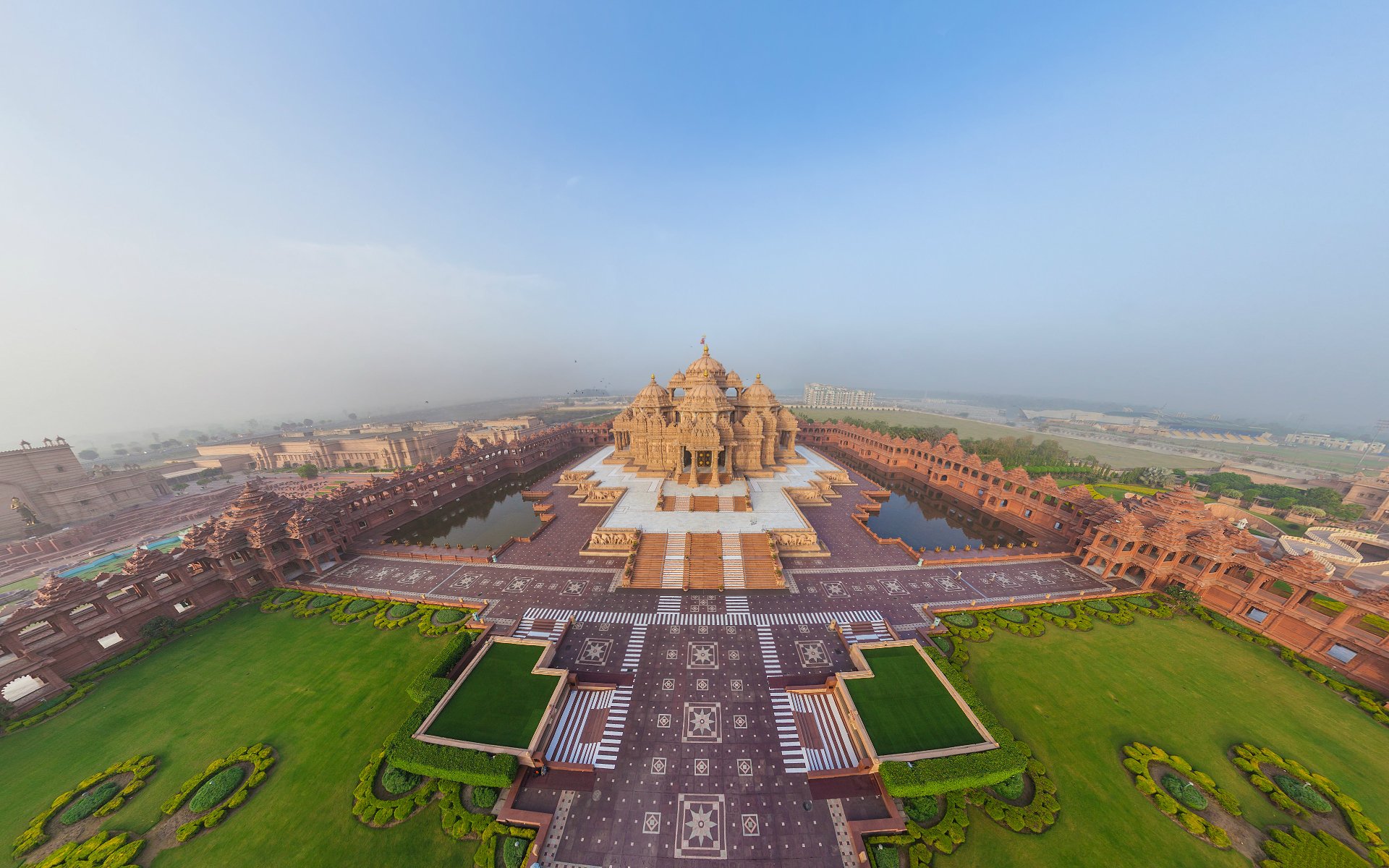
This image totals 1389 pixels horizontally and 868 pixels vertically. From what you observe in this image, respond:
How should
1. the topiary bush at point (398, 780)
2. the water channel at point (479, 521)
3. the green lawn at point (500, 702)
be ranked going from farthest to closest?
1. the water channel at point (479, 521)
2. the green lawn at point (500, 702)
3. the topiary bush at point (398, 780)

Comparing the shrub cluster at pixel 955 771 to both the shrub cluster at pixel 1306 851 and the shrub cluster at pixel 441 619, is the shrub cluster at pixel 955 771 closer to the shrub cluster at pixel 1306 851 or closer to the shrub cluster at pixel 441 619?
the shrub cluster at pixel 1306 851

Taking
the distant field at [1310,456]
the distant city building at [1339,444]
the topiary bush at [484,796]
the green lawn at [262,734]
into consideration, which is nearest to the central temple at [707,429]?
the green lawn at [262,734]

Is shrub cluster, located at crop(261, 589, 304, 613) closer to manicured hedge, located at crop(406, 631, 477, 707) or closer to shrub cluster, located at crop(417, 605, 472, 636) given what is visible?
shrub cluster, located at crop(417, 605, 472, 636)

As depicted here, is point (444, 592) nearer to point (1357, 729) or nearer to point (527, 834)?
point (527, 834)

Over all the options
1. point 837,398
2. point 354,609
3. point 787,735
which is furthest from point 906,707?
point 837,398

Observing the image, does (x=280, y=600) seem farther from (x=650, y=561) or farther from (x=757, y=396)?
(x=757, y=396)

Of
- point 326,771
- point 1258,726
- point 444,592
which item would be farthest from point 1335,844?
point 444,592

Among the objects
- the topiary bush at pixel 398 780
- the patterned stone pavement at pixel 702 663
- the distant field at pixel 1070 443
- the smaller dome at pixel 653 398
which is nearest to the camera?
the patterned stone pavement at pixel 702 663
